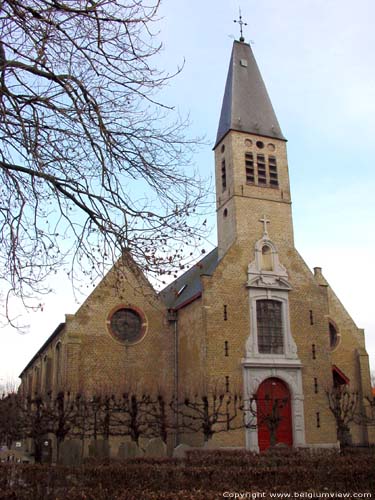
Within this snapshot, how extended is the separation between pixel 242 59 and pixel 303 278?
14.1m

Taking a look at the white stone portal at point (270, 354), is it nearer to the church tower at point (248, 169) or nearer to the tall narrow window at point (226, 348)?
the tall narrow window at point (226, 348)

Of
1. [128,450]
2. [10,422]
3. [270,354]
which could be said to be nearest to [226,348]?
[270,354]

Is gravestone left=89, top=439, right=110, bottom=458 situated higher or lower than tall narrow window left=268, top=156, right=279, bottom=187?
lower

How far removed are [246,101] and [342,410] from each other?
17578mm

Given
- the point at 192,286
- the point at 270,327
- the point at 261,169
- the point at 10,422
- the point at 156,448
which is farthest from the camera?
the point at 261,169

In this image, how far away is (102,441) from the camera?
21.3 meters

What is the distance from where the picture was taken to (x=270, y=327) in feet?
88.3

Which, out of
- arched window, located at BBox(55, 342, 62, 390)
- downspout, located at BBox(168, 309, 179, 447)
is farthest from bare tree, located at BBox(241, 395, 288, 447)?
arched window, located at BBox(55, 342, 62, 390)

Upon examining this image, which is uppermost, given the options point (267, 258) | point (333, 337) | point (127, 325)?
point (267, 258)

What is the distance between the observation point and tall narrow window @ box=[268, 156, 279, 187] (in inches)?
1179

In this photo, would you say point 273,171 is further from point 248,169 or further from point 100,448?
point 100,448

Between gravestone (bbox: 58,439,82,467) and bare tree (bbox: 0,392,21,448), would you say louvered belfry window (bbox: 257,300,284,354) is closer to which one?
gravestone (bbox: 58,439,82,467)

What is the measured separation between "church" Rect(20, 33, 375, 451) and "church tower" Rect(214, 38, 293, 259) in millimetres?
60

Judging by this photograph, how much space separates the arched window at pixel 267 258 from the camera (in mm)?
28172
